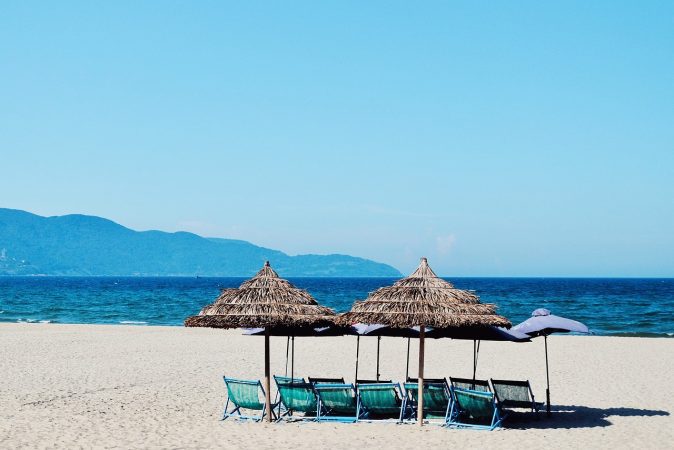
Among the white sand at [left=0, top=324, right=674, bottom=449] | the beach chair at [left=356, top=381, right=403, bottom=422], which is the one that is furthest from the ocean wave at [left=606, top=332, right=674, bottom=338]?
the beach chair at [left=356, top=381, right=403, bottom=422]

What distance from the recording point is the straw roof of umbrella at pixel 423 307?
10.9 m

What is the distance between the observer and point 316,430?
11.3 meters

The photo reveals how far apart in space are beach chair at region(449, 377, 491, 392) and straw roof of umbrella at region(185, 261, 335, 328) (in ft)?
7.99

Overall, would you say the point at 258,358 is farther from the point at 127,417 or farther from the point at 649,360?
the point at 649,360

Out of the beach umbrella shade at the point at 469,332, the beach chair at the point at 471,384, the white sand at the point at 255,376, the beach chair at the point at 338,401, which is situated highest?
the beach umbrella shade at the point at 469,332

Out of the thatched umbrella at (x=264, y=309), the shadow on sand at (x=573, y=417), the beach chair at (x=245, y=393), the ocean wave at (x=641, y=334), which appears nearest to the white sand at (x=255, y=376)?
the shadow on sand at (x=573, y=417)

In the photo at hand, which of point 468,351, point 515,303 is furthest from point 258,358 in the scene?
point 515,303

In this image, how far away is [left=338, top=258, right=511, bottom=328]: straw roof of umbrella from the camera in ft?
35.7

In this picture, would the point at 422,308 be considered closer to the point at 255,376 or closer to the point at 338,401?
the point at 338,401

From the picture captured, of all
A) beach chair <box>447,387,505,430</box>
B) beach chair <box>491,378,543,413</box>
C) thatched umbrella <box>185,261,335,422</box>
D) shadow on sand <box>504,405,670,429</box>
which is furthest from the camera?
beach chair <box>491,378,543,413</box>

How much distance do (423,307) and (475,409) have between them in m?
1.86

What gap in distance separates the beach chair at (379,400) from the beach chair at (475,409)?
833 millimetres

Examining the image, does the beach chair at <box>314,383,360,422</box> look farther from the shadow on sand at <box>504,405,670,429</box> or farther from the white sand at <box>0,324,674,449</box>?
the shadow on sand at <box>504,405,670,429</box>

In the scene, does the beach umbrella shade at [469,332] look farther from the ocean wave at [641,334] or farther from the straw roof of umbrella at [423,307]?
the ocean wave at [641,334]
